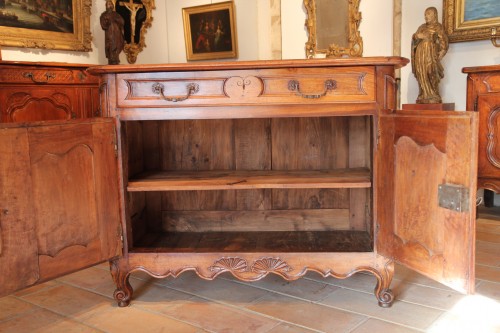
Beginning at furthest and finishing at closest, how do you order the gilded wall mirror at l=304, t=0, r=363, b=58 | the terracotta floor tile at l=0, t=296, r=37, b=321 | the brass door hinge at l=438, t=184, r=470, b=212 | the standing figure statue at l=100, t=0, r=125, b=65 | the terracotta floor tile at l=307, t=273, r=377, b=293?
the gilded wall mirror at l=304, t=0, r=363, b=58
the standing figure statue at l=100, t=0, r=125, b=65
the terracotta floor tile at l=307, t=273, r=377, b=293
the terracotta floor tile at l=0, t=296, r=37, b=321
the brass door hinge at l=438, t=184, r=470, b=212

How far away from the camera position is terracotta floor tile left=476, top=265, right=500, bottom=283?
2.52 meters

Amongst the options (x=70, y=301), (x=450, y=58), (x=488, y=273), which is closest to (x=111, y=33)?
(x=450, y=58)

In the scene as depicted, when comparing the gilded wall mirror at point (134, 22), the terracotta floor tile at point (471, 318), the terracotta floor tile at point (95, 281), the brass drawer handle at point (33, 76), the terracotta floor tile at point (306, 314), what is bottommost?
the terracotta floor tile at point (471, 318)

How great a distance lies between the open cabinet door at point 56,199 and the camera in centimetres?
181

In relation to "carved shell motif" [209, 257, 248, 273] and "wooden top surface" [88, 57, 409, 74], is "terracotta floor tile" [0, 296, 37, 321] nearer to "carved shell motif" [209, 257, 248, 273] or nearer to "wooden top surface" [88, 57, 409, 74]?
"carved shell motif" [209, 257, 248, 273]

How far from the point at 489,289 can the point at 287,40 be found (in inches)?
178

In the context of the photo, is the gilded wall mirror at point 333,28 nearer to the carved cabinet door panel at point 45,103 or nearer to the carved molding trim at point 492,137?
the carved molding trim at point 492,137

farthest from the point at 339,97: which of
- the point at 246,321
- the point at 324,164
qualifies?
the point at 246,321

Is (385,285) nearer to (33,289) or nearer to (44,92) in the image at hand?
(33,289)

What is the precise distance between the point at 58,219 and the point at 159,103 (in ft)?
2.17

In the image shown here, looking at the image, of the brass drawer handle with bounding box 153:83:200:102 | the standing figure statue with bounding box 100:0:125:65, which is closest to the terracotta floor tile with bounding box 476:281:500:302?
the brass drawer handle with bounding box 153:83:200:102

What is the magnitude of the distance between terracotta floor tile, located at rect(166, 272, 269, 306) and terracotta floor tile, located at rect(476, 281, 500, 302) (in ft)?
3.45

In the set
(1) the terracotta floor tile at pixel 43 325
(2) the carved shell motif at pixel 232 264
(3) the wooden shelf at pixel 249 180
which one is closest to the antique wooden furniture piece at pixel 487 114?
(3) the wooden shelf at pixel 249 180

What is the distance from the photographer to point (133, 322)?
209cm
